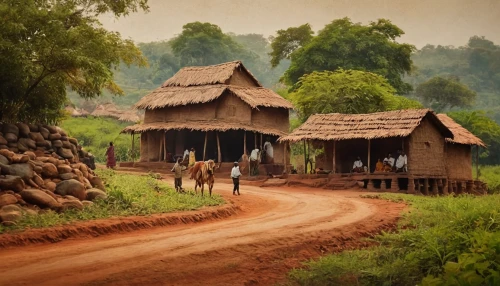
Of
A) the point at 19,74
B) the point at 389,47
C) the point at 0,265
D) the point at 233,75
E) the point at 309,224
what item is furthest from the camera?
the point at 389,47

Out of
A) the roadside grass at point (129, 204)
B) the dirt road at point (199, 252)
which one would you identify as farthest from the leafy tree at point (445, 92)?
the roadside grass at point (129, 204)

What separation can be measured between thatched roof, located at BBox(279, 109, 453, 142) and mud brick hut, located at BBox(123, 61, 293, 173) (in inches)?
207

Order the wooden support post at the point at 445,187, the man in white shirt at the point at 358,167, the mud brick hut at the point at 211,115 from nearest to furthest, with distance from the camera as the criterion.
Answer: the man in white shirt at the point at 358,167 → the wooden support post at the point at 445,187 → the mud brick hut at the point at 211,115

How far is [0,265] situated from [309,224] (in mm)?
7346

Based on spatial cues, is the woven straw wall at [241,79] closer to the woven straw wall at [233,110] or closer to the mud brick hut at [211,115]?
the mud brick hut at [211,115]

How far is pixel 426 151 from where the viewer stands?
25656 mm

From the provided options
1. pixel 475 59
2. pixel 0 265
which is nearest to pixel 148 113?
pixel 0 265

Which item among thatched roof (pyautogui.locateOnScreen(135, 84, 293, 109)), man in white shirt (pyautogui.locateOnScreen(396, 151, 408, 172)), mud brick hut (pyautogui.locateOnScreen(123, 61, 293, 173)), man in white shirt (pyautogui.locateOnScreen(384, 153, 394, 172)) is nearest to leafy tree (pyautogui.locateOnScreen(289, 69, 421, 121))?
mud brick hut (pyautogui.locateOnScreen(123, 61, 293, 173))

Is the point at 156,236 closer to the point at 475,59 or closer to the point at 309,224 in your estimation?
the point at 309,224

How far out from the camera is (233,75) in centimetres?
3556

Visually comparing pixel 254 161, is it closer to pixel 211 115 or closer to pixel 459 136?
pixel 211 115

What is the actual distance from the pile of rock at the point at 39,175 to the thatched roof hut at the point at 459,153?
20.2 meters

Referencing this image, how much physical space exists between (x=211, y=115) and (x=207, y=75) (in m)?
3.56

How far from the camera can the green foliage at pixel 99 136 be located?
45.5 m
